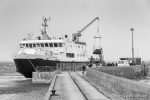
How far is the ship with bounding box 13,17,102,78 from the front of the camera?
167 feet

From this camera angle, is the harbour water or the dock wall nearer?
the dock wall

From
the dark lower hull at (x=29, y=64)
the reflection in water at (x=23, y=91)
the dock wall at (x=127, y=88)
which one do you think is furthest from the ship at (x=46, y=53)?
the dock wall at (x=127, y=88)

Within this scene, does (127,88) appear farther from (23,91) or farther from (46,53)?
(46,53)

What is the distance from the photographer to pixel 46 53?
53562mm

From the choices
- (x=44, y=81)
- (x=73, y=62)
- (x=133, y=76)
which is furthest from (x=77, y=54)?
(x=44, y=81)

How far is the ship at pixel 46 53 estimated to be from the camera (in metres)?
50.9

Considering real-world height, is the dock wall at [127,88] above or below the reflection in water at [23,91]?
above

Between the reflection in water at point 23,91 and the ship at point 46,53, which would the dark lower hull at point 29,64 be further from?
the reflection in water at point 23,91

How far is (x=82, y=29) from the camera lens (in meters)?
77.8

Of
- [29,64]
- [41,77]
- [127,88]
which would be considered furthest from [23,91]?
[127,88]

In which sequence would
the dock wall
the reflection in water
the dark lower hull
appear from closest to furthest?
the dock wall, the reflection in water, the dark lower hull

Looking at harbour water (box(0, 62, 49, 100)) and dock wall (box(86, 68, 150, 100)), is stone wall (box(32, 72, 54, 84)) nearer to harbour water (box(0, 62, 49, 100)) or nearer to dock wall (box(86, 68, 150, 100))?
harbour water (box(0, 62, 49, 100))

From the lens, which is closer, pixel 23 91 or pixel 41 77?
pixel 23 91

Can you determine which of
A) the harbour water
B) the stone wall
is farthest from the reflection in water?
the stone wall
